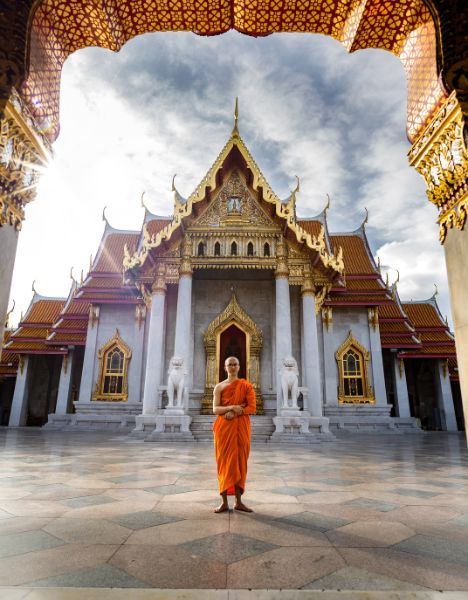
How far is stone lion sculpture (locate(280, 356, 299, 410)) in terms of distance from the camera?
10.6 metres

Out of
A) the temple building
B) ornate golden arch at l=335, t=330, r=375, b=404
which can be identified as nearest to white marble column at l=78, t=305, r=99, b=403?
the temple building

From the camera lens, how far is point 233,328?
1369 centimetres

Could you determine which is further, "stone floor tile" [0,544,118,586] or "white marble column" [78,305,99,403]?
"white marble column" [78,305,99,403]

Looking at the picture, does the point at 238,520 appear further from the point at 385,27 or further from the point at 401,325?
the point at 401,325

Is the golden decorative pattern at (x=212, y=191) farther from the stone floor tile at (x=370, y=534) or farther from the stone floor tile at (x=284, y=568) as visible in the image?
the stone floor tile at (x=284, y=568)

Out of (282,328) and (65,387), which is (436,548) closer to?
(282,328)

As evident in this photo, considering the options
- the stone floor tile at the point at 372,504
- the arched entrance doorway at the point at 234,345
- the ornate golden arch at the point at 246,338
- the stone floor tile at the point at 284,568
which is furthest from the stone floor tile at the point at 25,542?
the arched entrance doorway at the point at 234,345

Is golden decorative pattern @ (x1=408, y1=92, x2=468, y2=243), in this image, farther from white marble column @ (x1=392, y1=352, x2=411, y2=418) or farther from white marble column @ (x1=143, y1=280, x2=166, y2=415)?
white marble column @ (x1=392, y1=352, x2=411, y2=418)

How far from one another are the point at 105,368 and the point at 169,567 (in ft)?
48.9

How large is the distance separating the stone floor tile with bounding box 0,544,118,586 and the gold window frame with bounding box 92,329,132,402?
1396 cm

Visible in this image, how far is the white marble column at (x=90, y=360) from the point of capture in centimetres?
1565

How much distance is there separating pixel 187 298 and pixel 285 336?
9.98 ft

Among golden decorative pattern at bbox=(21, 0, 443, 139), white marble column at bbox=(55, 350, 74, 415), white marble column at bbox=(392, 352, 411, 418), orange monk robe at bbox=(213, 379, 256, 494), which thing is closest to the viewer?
orange monk robe at bbox=(213, 379, 256, 494)

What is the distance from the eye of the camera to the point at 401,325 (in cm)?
1894
